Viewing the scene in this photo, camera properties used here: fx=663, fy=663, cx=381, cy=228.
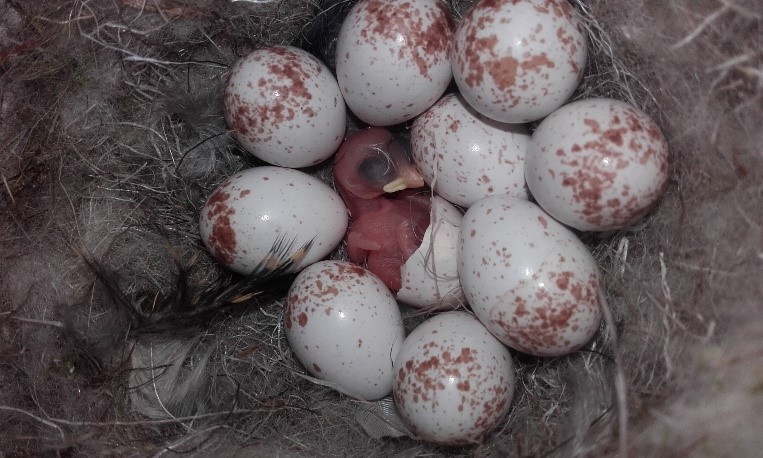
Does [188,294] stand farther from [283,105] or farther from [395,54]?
A: [395,54]

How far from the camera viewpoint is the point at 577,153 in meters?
1.53

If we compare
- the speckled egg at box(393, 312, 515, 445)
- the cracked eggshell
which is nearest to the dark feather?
the cracked eggshell

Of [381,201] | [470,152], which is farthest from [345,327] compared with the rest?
[470,152]

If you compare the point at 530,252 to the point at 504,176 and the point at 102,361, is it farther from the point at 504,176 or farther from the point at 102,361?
the point at 102,361

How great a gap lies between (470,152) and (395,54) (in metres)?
0.32

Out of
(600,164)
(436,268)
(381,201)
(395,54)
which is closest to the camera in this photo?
(600,164)

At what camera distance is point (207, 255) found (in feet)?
6.62

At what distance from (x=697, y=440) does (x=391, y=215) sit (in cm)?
97

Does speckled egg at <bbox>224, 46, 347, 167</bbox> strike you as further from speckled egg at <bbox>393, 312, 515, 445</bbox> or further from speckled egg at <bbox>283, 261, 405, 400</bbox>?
speckled egg at <bbox>393, 312, 515, 445</bbox>

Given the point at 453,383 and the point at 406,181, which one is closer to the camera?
the point at 453,383

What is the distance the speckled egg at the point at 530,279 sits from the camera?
1.56 metres

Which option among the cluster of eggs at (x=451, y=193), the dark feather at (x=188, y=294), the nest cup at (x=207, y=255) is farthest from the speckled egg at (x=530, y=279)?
the dark feather at (x=188, y=294)

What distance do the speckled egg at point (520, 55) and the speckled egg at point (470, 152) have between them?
102 mm

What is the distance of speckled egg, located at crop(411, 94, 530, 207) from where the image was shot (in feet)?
5.74
